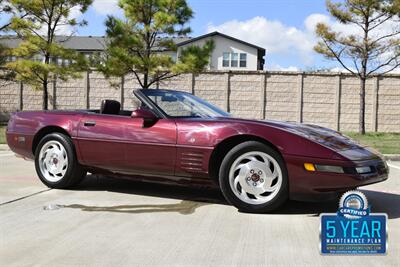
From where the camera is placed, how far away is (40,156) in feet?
20.8

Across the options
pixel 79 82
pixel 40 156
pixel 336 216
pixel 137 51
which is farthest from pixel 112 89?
pixel 336 216

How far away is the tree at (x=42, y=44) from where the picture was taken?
19.9 metres

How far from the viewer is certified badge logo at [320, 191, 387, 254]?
3211 mm

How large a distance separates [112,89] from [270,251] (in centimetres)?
2117

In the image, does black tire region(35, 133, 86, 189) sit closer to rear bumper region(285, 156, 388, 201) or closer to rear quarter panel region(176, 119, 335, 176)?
rear quarter panel region(176, 119, 335, 176)

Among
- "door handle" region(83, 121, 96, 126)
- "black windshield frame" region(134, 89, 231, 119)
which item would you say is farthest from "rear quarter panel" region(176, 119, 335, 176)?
"door handle" region(83, 121, 96, 126)

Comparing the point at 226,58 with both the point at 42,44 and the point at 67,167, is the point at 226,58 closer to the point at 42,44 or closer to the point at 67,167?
the point at 42,44

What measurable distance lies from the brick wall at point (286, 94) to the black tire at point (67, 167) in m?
16.0

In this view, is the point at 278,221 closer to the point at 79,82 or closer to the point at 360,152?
the point at 360,152

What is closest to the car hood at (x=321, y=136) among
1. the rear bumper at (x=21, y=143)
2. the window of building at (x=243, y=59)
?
the rear bumper at (x=21, y=143)

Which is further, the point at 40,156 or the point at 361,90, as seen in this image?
the point at 361,90

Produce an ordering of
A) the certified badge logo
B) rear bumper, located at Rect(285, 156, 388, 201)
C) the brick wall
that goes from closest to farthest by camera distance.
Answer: the certified badge logo, rear bumper, located at Rect(285, 156, 388, 201), the brick wall

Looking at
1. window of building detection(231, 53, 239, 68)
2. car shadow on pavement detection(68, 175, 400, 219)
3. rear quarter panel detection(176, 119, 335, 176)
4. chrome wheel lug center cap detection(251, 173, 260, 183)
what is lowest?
car shadow on pavement detection(68, 175, 400, 219)

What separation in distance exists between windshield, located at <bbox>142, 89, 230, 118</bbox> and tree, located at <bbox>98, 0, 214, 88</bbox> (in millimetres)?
13304
